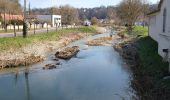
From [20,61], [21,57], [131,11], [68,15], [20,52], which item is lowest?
[20,61]

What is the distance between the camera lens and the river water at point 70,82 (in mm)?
16234

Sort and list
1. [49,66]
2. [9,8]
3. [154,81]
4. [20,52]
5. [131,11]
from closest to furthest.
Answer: [154,81], [49,66], [20,52], [131,11], [9,8]

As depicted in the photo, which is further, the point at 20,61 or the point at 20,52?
the point at 20,52

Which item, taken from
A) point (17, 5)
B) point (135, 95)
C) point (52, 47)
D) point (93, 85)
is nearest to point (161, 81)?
point (135, 95)

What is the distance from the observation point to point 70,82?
759 inches

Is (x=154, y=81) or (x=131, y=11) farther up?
(x=131, y=11)

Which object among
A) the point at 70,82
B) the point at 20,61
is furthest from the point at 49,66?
the point at 70,82

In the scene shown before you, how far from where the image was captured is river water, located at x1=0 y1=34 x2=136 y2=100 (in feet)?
53.3

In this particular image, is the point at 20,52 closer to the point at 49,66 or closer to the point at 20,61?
the point at 20,61

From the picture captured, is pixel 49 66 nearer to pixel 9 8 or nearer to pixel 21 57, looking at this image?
pixel 21 57

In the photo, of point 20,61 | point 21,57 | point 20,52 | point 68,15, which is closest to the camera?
point 20,61

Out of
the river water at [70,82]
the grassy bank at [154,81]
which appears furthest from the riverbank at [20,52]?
the grassy bank at [154,81]

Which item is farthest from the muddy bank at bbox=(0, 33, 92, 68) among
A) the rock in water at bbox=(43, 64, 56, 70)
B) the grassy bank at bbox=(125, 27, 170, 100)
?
the grassy bank at bbox=(125, 27, 170, 100)

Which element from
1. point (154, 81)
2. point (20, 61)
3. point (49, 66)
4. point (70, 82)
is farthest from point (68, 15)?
point (154, 81)
